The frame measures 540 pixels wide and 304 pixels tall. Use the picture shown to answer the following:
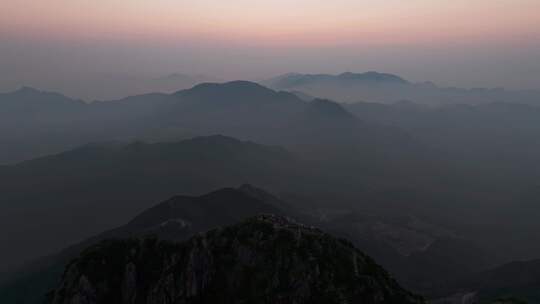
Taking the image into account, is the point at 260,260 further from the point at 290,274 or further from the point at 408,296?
the point at 408,296

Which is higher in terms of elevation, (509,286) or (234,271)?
(234,271)

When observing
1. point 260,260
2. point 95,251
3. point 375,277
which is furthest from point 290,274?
point 95,251

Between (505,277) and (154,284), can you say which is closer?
(154,284)

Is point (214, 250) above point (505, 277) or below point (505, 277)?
above

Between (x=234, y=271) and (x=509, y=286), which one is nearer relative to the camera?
(x=234, y=271)

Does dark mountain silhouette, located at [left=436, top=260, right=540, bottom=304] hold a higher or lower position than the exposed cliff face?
lower

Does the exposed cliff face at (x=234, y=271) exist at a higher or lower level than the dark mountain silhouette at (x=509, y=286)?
higher

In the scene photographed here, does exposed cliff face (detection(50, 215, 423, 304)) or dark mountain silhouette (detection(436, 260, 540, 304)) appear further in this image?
dark mountain silhouette (detection(436, 260, 540, 304))

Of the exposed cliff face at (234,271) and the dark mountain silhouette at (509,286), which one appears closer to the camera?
the exposed cliff face at (234,271)
